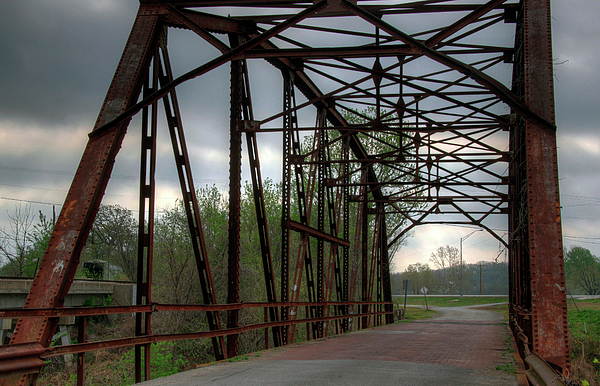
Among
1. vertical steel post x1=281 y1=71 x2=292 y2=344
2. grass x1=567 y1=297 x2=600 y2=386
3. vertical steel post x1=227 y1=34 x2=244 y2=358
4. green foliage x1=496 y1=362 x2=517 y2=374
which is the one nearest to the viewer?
green foliage x1=496 y1=362 x2=517 y2=374

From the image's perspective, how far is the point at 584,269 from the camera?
275 ft

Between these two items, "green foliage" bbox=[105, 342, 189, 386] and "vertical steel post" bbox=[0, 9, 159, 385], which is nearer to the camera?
"vertical steel post" bbox=[0, 9, 159, 385]

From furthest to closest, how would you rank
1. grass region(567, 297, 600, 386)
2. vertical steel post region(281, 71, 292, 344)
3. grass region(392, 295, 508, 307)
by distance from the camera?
grass region(392, 295, 508, 307) < vertical steel post region(281, 71, 292, 344) < grass region(567, 297, 600, 386)

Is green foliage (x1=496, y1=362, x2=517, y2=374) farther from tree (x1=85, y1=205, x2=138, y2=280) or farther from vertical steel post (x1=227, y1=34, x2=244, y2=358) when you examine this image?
tree (x1=85, y1=205, x2=138, y2=280)

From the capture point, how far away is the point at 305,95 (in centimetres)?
1437

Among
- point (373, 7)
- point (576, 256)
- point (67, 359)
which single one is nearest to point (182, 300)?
point (67, 359)

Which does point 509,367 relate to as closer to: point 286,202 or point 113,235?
point 286,202

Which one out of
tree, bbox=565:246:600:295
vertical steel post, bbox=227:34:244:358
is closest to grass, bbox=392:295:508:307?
tree, bbox=565:246:600:295

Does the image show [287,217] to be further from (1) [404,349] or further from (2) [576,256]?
(2) [576,256]

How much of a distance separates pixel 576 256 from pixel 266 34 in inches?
3927

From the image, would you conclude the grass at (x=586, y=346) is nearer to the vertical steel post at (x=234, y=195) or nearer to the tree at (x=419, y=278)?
the vertical steel post at (x=234, y=195)

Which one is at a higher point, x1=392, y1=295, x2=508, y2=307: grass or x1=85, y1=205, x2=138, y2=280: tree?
x1=85, y1=205, x2=138, y2=280: tree

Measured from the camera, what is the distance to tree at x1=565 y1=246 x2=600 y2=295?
8088 cm

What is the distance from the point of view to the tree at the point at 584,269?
80875 mm
